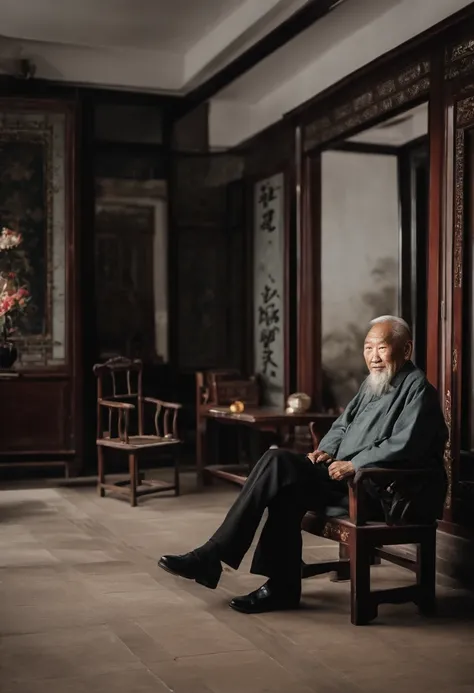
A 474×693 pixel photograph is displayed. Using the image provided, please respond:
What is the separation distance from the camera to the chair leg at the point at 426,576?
4199mm

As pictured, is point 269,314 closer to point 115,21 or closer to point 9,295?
point 9,295

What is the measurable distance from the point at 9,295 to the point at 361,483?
371 cm

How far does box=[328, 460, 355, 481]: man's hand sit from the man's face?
1.52 feet

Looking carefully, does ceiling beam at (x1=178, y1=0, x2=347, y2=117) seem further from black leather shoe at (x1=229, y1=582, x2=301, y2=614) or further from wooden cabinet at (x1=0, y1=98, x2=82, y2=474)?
black leather shoe at (x1=229, y1=582, x2=301, y2=614)

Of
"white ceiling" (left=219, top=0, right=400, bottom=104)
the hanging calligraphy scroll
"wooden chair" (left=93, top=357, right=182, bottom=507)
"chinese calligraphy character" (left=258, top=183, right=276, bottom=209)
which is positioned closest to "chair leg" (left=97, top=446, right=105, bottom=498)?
"wooden chair" (left=93, top=357, right=182, bottom=507)

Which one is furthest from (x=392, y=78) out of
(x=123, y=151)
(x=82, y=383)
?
(x=82, y=383)

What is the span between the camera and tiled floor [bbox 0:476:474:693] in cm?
333

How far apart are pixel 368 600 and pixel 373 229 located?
15.2 ft

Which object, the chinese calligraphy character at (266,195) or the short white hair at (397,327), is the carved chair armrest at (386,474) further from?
the chinese calligraphy character at (266,195)

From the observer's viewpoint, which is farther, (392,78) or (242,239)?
(242,239)

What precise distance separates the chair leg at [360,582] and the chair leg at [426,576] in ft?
0.84

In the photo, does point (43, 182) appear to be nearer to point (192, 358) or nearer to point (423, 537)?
point (192, 358)

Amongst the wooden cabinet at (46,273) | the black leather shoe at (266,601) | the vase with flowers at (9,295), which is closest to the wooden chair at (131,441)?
the wooden cabinet at (46,273)

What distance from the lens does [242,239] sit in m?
8.41
